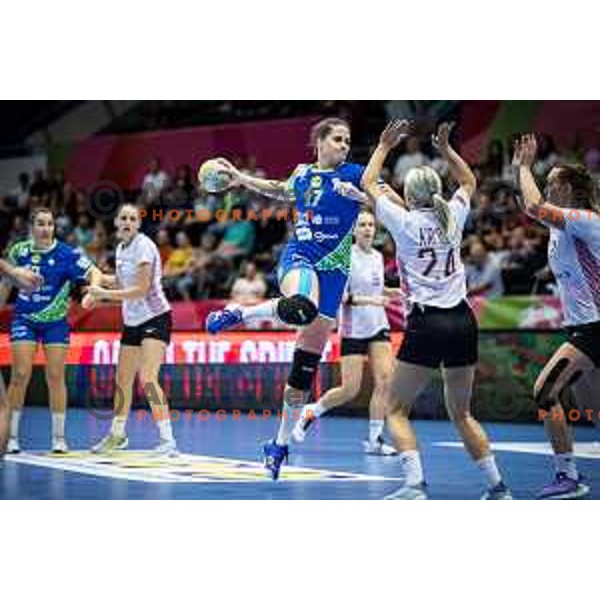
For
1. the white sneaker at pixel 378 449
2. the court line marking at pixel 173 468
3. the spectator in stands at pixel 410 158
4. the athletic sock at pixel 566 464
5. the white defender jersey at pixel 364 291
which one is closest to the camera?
the athletic sock at pixel 566 464

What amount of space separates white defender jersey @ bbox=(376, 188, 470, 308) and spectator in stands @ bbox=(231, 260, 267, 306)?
678 centimetres

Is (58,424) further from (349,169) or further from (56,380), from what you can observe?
(349,169)

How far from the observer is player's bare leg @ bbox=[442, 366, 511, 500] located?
26.7 feet

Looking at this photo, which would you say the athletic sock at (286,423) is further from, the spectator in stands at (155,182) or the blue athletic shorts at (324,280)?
the spectator in stands at (155,182)

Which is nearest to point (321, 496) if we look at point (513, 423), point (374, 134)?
point (513, 423)

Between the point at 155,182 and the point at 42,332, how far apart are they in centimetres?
440

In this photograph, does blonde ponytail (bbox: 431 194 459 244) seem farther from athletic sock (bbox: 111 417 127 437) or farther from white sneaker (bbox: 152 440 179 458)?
athletic sock (bbox: 111 417 127 437)

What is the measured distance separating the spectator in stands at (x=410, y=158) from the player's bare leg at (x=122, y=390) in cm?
560

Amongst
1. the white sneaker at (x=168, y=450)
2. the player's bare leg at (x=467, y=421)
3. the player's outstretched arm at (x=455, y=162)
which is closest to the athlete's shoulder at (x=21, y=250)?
the white sneaker at (x=168, y=450)

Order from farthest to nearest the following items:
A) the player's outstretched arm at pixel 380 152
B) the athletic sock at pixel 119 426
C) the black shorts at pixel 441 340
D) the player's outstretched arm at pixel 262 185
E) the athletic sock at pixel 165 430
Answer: the athletic sock at pixel 119 426
the athletic sock at pixel 165 430
the player's outstretched arm at pixel 262 185
the player's outstretched arm at pixel 380 152
the black shorts at pixel 441 340

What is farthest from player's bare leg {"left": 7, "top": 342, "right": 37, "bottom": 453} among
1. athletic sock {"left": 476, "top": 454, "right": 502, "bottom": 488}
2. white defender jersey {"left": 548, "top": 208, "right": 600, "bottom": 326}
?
white defender jersey {"left": 548, "top": 208, "right": 600, "bottom": 326}

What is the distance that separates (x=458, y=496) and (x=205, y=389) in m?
7.02

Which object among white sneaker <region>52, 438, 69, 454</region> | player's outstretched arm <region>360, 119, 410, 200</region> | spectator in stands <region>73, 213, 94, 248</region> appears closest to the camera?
player's outstretched arm <region>360, 119, 410, 200</region>

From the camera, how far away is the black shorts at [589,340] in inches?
338
